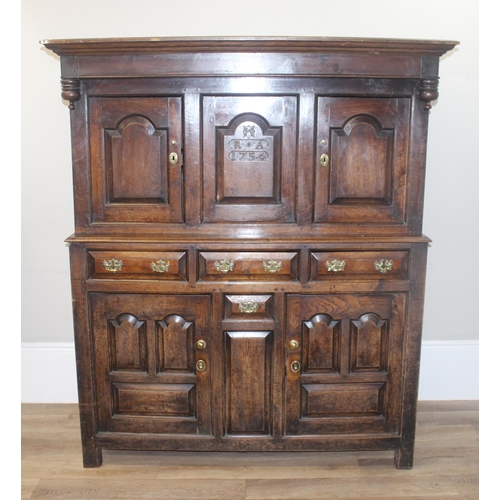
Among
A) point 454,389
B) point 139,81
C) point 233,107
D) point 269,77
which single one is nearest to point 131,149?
point 139,81

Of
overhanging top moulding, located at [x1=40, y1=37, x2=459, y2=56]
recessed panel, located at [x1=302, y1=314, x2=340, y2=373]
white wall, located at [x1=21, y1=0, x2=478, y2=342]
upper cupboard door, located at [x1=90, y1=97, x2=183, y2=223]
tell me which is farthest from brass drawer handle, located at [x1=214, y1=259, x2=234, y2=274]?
white wall, located at [x1=21, y1=0, x2=478, y2=342]

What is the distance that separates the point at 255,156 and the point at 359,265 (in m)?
0.62

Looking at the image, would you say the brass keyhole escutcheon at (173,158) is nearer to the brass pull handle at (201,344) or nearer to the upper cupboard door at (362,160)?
the upper cupboard door at (362,160)

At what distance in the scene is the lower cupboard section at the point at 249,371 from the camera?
215 cm

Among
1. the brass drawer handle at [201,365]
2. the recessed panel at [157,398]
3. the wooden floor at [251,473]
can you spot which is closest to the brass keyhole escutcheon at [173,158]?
the brass drawer handle at [201,365]

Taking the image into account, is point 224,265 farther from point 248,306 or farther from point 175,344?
point 175,344

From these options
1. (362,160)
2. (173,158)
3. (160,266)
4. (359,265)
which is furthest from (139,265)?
(362,160)

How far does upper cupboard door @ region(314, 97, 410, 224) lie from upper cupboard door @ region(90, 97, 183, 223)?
59cm

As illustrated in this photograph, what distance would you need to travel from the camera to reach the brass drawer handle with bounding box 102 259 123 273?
2123 mm

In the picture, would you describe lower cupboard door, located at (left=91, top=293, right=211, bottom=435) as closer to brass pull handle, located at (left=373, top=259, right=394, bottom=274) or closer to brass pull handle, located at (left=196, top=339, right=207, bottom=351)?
brass pull handle, located at (left=196, top=339, right=207, bottom=351)

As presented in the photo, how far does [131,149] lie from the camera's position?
83.0 inches

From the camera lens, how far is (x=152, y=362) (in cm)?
219

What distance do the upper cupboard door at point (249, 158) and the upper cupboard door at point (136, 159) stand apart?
0.43ft

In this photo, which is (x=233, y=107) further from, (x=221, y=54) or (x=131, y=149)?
(x=131, y=149)
